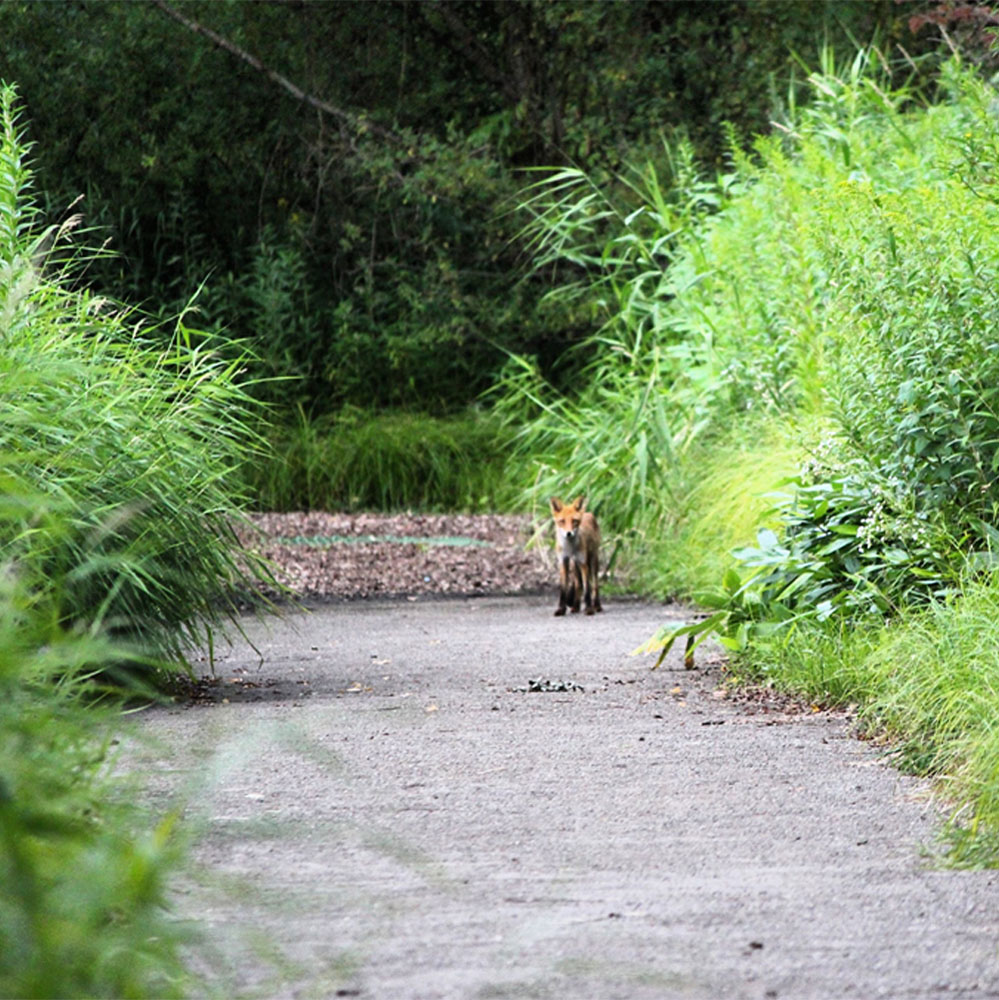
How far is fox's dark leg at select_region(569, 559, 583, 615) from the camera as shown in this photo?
7.79 meters

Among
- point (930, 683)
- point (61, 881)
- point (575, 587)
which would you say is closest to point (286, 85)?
point (575, 587)

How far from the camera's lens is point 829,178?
7.70 metres

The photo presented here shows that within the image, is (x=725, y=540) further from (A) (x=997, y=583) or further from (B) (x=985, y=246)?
(A) (x=997, y=583)

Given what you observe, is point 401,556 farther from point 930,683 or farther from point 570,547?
point 930,683

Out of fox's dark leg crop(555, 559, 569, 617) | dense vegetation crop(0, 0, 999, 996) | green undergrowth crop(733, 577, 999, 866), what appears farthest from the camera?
fox's dark leg crop(555, 559, 569, 617)

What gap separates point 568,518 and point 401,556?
1.93 meters

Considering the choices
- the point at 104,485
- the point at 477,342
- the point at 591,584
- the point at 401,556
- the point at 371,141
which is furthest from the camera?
the point at 477,342

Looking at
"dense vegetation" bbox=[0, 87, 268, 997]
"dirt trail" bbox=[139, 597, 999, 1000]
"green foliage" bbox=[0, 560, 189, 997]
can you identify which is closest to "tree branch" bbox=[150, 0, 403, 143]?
"dense vegetation" bbox=[0, 87, 268, 997]

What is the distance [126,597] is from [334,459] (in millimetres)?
8012

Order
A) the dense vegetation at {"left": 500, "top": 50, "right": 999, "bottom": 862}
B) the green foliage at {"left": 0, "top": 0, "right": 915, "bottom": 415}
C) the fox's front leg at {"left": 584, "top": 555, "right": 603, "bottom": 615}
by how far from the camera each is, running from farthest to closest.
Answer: the green foliage at {"left": 0, "top": 0, "right": 915, "bottom": 415}, the fox's front leg at {"left": 584, "top": 555, "right": 603, "bottom": 615}, the dense vegetation at {"left": 500, "top": 50, "right": 999, "bottom": 862}

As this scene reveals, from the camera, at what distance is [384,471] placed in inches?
497

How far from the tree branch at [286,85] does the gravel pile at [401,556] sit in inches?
158

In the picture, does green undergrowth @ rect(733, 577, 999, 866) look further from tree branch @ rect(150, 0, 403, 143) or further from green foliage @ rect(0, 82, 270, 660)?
tree branch @ rect(150, 0, 403, 143)

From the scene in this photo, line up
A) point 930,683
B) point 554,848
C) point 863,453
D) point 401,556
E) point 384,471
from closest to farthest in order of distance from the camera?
point 554,848, point 930,683, point 863,453, point 401,556, point 384,471
